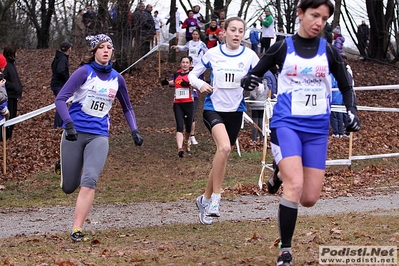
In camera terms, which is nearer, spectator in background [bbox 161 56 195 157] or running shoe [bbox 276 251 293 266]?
running shoe [bbox 276 251 293 266]

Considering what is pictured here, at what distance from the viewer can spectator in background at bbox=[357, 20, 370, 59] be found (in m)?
33.2

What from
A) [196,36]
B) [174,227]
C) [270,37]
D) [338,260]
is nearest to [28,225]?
[174,227]

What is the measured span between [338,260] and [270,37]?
22.4m

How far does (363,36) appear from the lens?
33.4m

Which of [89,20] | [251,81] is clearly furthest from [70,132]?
[89,20]

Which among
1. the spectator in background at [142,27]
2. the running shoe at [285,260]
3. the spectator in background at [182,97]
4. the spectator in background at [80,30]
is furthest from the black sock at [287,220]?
the spectator in background at [80,30]

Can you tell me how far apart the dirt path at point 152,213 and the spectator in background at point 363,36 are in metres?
23.2

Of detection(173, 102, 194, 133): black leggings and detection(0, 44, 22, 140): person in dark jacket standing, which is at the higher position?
detection(0, 44, 22, 140): person in dark jacket standing

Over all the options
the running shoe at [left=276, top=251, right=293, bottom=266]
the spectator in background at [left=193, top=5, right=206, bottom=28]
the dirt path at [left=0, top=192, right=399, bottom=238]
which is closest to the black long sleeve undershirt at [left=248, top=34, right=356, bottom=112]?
the running shoe at [left=276, top=251, right=293, bottom=266]

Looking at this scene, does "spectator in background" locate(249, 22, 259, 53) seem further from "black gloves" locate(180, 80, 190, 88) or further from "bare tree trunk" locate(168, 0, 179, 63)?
"black gloves" locate(180, 80, 190, 88)

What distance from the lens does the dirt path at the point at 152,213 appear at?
884cm

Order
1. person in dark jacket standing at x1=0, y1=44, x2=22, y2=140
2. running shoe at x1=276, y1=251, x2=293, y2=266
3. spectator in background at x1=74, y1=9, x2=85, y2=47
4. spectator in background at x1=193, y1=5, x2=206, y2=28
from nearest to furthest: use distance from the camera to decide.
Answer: running shoe at x1=276, y1=251, x2=293, y2=266, person in dark jacket standing at x1=0, y1=44, x2=22, y2=140, spectator in background at x1=74, y1=9, x2=85, y2=47, spectator in background at x1=193, y1=5, x2=206, y2=28

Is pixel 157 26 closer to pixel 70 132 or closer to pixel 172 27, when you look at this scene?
pixel 172 27

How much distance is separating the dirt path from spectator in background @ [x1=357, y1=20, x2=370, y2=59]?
23.2 m
